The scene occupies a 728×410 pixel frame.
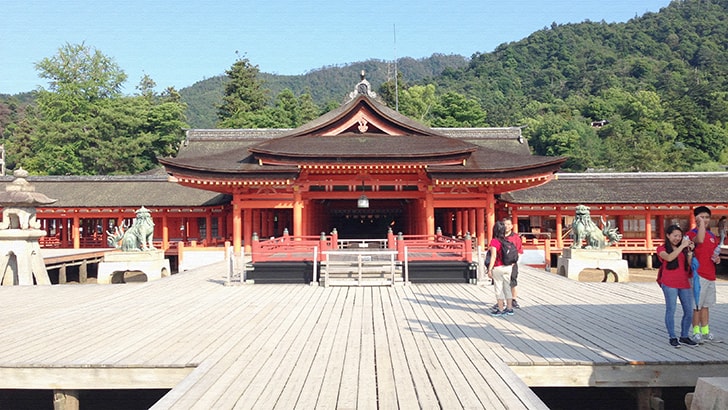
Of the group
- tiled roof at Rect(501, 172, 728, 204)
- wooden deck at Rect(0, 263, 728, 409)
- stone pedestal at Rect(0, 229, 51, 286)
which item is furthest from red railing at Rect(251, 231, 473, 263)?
tiled roof at Rect(501, 172, 728, 204)

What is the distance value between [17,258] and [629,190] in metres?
30.3

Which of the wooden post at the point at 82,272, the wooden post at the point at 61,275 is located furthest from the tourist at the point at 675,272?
the wooden post at the point at 82,272

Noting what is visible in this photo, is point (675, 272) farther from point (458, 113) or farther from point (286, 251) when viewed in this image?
point (458, 113)

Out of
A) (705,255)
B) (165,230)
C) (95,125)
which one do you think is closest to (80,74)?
(95,125)

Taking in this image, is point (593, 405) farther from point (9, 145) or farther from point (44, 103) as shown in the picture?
point (9, 145)

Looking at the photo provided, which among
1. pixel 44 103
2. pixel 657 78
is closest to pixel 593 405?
pixel 44 103

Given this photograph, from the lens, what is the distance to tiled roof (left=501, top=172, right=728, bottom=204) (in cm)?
2952

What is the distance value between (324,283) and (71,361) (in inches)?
331

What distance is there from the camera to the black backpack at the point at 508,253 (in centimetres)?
1042

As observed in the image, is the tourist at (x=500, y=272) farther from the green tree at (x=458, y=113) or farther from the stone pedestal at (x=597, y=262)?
the green tree at (x=458, y=113)

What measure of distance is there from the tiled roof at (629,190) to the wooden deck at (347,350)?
17.7m

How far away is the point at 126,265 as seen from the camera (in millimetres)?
19531

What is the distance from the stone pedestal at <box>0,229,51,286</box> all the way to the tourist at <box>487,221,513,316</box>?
679 inches

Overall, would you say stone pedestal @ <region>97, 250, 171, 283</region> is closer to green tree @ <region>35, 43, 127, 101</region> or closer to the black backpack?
the black backpack
